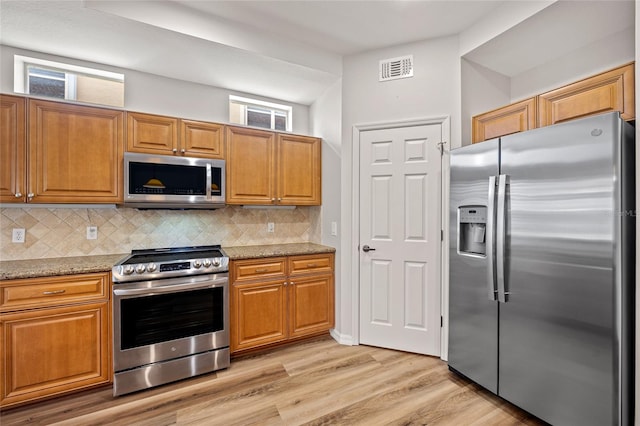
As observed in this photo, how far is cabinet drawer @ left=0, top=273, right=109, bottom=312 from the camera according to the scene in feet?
6.21

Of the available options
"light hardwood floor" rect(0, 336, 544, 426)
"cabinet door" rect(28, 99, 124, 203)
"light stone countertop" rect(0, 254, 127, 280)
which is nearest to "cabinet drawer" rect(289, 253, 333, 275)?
"light hardwood floor" rect(0, 336, 544, 426)

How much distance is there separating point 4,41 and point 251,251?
2.59m

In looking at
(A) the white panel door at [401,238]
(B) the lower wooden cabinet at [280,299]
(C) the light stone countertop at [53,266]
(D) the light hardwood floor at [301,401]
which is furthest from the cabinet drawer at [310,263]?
(C) the light stone countertop at [53,266]

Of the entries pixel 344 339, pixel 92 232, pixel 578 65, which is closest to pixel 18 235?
pixel 92 232

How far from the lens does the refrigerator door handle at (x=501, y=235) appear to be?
1.95m

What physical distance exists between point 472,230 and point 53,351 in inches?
123

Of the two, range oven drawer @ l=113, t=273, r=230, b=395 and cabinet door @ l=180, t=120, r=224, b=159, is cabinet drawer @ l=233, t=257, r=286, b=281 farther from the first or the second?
cabinet door @ l=180, t=120, r=224, b=159

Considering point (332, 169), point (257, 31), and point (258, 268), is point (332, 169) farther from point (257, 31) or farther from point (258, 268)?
point (257, 31)

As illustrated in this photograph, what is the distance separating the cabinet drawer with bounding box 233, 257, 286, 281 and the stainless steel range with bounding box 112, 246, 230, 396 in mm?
152

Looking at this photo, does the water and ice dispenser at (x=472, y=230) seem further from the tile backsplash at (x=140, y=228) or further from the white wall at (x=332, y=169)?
the tile backsplash at (x=140, y=228)

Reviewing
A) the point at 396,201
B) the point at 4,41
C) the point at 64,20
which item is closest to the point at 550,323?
the point at 396,201

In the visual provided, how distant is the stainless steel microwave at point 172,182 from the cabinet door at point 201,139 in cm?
8

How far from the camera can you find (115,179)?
7.93 feet

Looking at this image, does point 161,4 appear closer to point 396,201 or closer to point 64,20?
point 64,20
